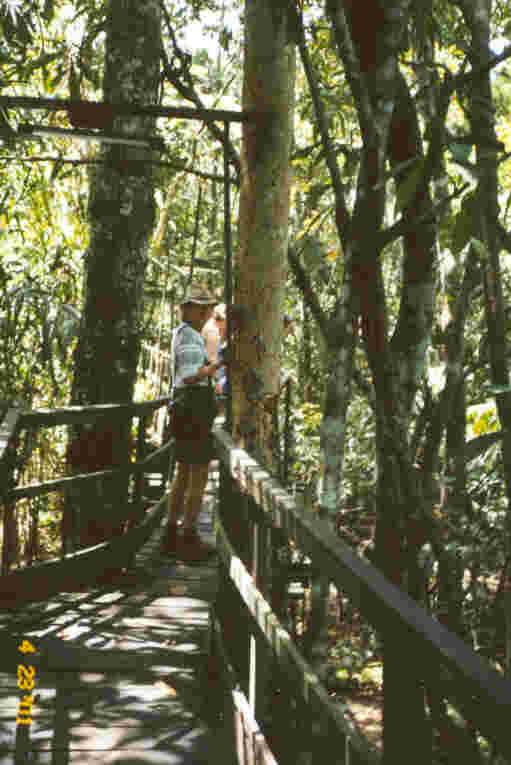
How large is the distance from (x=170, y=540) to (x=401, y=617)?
469 cm

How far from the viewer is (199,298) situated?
5734 millimetres

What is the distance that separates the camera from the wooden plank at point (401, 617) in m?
1.15

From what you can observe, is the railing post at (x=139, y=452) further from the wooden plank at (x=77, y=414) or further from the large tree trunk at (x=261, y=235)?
the large tree trunk at (x=261, y=235)

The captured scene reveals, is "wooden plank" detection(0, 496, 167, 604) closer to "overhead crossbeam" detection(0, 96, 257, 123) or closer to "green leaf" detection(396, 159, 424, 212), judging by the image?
"overhead crossbeam" detection(0, 96, 257, 123)

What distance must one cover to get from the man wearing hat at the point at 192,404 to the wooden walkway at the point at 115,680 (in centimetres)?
71

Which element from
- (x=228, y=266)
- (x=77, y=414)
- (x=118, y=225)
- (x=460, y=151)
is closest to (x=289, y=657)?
(x=460, y=151)

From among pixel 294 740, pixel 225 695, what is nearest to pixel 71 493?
pixel 225 695

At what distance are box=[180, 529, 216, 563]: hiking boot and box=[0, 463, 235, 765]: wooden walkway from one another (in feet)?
2.11

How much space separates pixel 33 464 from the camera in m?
6.46

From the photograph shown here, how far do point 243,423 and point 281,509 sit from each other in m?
2.01

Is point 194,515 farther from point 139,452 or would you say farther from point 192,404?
point 192,404

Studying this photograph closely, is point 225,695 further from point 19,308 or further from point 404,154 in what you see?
point 19,308

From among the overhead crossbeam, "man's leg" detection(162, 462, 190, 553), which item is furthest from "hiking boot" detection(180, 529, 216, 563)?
the overhead crossbeam

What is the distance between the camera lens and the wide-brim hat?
5707 millimetres
